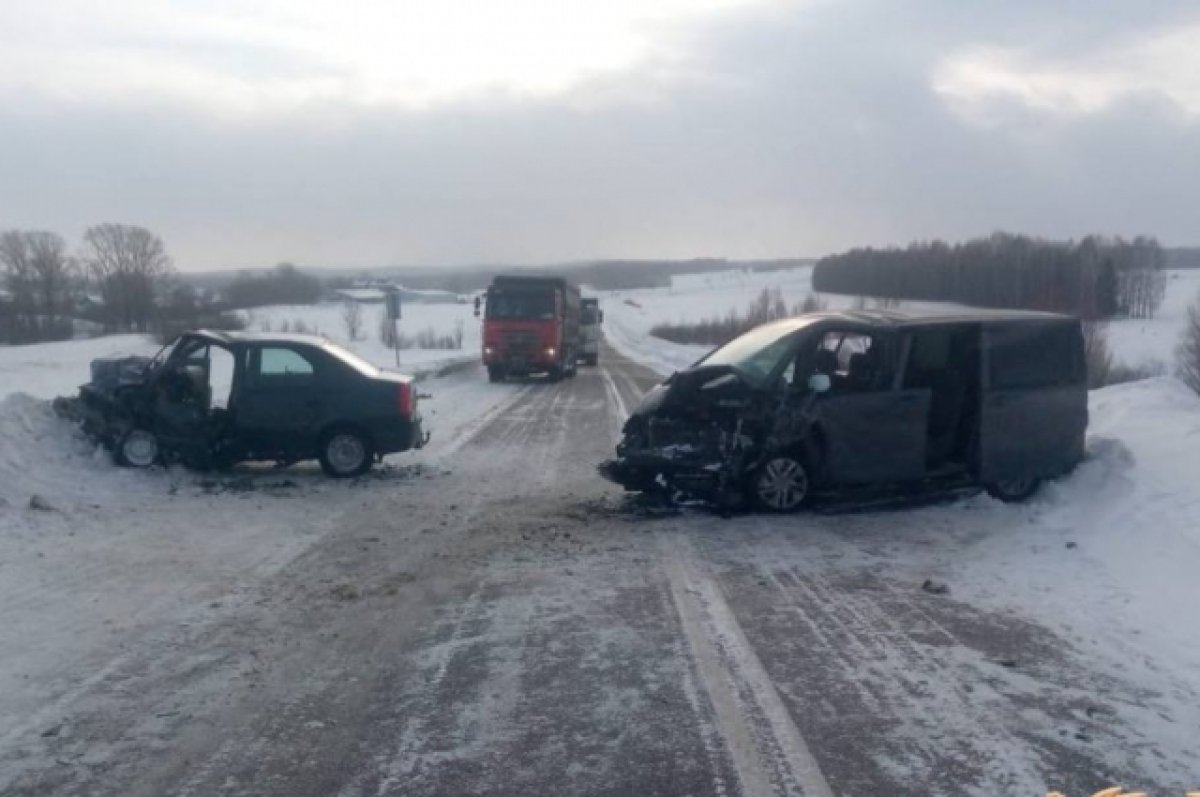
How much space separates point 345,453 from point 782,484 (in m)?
5.50

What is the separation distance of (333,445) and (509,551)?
4.77m

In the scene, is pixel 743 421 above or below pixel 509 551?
above

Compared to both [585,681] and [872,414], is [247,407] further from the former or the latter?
[585,681]

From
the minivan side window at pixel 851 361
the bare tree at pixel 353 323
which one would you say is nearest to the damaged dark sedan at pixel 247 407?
the minivan side window at pixel 851 361

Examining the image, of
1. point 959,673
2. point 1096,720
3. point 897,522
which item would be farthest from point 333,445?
point 1096,720

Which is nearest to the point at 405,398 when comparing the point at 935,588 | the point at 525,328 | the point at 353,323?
the point at 935,588

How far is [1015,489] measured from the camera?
1161cm

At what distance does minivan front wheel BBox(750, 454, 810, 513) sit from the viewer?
11.2 meters

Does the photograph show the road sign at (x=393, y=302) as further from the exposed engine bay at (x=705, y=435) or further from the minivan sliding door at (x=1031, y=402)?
the minivan sliding door at (x=1031, y=402)

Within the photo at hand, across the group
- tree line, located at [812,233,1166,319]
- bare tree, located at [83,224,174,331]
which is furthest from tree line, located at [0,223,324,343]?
tree line, located at [812,233,1166,319]

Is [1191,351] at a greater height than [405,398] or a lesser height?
lesser

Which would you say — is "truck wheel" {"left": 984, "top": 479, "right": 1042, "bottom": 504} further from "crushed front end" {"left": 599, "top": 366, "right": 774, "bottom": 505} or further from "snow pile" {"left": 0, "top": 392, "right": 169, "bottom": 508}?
"snow pile" {"left": 0, "top": 392, "right": 169, "bottom": 508}

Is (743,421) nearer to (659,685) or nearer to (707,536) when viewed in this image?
(707,536)

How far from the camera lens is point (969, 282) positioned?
170ft
